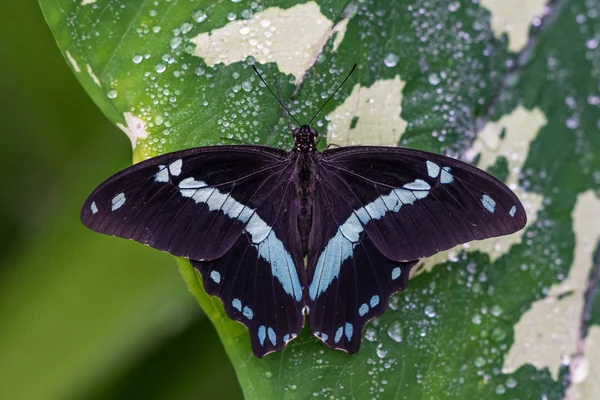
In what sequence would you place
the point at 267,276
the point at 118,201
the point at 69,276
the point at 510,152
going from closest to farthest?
the point at 118,201 → the point at 267,276 → the point at 510,152 → the point at 69,276

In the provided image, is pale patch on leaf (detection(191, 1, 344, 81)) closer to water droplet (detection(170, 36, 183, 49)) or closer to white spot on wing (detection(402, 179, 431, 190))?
water droplet (detection(170, 36, 183, 49))

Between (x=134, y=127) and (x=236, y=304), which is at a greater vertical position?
(x=134, y=127)

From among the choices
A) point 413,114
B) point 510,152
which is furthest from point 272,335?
point 510,152

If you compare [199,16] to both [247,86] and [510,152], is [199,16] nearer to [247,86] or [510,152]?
[247,86]

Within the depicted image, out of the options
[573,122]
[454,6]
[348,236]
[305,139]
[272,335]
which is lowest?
[272,335]

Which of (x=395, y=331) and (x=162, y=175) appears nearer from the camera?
(x=162, y=175)

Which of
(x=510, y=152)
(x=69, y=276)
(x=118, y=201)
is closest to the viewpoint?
(x=118, y=201)

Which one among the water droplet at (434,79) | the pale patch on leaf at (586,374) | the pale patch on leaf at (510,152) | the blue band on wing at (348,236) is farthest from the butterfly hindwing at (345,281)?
the pale patch on leaf at (586,374)

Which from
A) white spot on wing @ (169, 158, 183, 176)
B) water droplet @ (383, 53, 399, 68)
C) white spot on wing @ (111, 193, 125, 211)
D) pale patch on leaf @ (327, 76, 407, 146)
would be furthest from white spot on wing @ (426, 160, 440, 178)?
white spot on wing @ (111, 193, 125, 211)

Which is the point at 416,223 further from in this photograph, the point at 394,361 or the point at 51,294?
the point at 51,294
